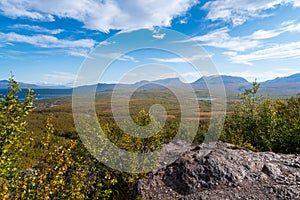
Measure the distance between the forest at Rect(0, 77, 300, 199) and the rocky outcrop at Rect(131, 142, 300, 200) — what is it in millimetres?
1799

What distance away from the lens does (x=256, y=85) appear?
93.5ft

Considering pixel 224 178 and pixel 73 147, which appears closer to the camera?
pixel 73 147

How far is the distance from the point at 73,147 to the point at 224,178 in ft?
27.1

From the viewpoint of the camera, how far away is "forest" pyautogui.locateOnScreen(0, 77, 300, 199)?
7762mm

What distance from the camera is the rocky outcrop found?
1128 centimetres

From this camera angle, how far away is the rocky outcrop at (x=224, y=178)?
1128 cm

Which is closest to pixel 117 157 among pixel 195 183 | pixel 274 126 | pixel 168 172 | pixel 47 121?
pixel 168 172

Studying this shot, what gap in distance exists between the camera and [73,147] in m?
11.2

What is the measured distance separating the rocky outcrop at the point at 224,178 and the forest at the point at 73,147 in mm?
1799

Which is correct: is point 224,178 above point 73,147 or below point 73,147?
below

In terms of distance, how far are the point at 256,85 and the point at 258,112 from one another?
3557 mm

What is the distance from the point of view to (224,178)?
12.3m

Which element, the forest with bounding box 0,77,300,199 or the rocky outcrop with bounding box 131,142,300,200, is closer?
the forest with bounding box 0,77,300,199

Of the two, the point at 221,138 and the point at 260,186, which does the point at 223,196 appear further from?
the point at 221,138
